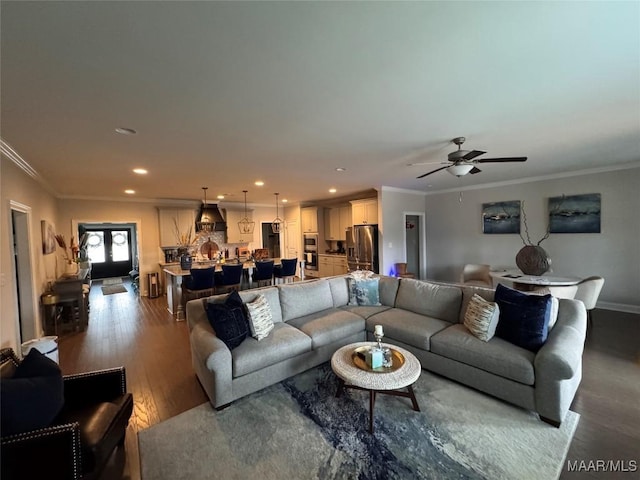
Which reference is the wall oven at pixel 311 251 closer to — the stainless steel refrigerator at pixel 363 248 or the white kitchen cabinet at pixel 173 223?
the stainless steel refrigerator at pixel 363 248

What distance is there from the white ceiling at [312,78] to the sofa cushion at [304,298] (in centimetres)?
177

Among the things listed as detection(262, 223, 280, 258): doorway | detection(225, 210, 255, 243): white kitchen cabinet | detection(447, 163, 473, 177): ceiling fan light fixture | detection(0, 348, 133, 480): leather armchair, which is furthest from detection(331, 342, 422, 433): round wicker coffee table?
detection(262, 223, 280, 258): doorway

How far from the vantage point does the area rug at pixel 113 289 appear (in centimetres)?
811

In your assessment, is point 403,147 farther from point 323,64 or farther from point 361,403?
point 361,403

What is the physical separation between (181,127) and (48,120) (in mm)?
1055

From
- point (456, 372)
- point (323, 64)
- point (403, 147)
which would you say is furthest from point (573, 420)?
point (323, 64)

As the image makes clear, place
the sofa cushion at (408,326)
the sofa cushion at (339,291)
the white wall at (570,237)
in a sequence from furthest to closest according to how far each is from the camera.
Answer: the white wall at (570,237), the sofa cushion at (339,291), the sofa cushion at (408,326)

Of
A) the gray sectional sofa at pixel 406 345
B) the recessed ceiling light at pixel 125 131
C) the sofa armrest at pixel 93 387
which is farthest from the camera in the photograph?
the recessed ceiling light at pixel 125 131

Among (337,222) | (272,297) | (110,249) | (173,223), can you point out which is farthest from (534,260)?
(110,249)

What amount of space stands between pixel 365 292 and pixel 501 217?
4265 mm

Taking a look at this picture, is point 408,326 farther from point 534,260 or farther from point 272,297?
point 534,260

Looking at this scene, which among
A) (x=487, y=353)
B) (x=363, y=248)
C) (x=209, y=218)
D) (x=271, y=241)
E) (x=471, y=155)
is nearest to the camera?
(x=487, y=353)

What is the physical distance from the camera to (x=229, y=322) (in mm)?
2680

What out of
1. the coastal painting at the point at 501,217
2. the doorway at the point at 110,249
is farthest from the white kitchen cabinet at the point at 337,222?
the doorway at the point at 110,249
